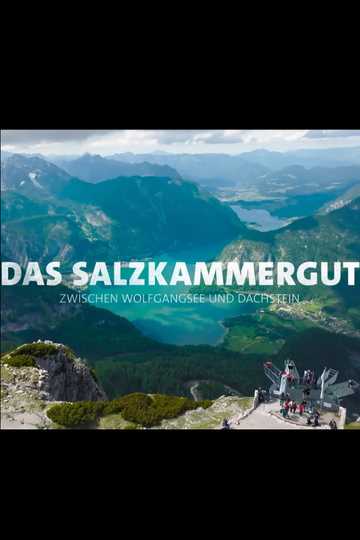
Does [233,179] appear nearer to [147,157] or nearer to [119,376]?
[147,157]

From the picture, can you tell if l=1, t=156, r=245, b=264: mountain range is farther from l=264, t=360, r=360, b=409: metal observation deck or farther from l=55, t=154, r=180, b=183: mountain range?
→ l=264, t=360, r=360, b=409: metal observation deck

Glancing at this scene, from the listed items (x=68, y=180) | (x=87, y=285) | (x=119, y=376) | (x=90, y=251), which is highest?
(x=68, y=180)

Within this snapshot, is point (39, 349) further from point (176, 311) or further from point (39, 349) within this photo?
point (176, 311)

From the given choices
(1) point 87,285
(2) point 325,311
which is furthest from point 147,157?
(2) point 325,311

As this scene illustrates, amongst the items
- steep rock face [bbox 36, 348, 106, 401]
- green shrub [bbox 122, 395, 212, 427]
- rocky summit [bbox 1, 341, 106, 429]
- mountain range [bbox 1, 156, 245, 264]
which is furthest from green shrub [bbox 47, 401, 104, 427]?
mountain range [bbox 1, 156, 245, 264]

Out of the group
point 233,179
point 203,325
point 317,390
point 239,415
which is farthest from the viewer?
point 203,325

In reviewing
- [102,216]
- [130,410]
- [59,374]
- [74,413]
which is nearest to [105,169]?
[59,374]

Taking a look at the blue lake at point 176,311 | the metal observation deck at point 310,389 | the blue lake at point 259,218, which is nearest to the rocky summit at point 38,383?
the blue lake at point 176,311
